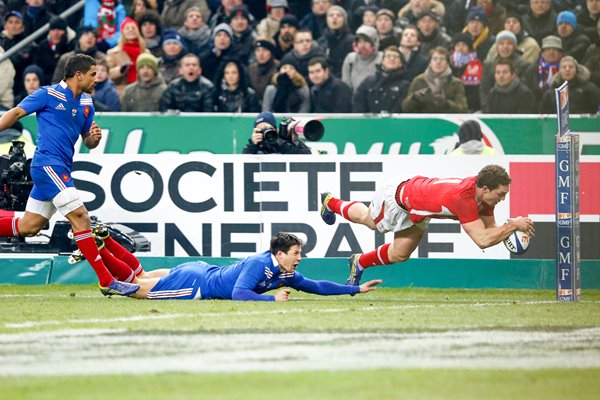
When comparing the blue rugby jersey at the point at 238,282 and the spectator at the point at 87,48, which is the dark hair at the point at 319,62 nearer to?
the spectator at the point at 87,48

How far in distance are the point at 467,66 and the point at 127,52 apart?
4.76 metres

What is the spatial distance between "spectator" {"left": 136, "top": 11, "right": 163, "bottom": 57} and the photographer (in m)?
3.63

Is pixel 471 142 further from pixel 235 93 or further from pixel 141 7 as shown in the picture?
pixel 141 7

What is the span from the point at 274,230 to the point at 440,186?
10.8ft

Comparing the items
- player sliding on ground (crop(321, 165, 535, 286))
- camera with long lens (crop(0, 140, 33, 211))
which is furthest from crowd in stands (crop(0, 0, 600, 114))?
player sliding on ground (crop(321, 165, 535, 286))

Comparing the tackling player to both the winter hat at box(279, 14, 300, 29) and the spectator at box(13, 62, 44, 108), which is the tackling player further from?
the winter hat at box(279, 14, 300, 29)

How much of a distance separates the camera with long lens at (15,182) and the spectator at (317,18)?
502 cm

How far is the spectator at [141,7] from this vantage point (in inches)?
706

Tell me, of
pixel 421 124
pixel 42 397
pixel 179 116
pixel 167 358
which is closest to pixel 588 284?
pixel 421 124

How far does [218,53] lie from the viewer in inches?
663

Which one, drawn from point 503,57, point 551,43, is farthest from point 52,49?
point 551,43

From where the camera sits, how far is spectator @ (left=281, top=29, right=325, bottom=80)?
16.4 m

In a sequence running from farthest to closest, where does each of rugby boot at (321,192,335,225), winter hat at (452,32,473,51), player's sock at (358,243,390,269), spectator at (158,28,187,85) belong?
1. spectator at (158,28,187,85)
2. winter hat at (452,32,473,51)
3. rugby boot at (321,192,335,225)
4. player's sock at (358,243,390,269)

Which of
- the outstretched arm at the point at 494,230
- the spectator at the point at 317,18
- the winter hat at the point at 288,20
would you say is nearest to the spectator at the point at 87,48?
the winter hat at the point at 288,20
